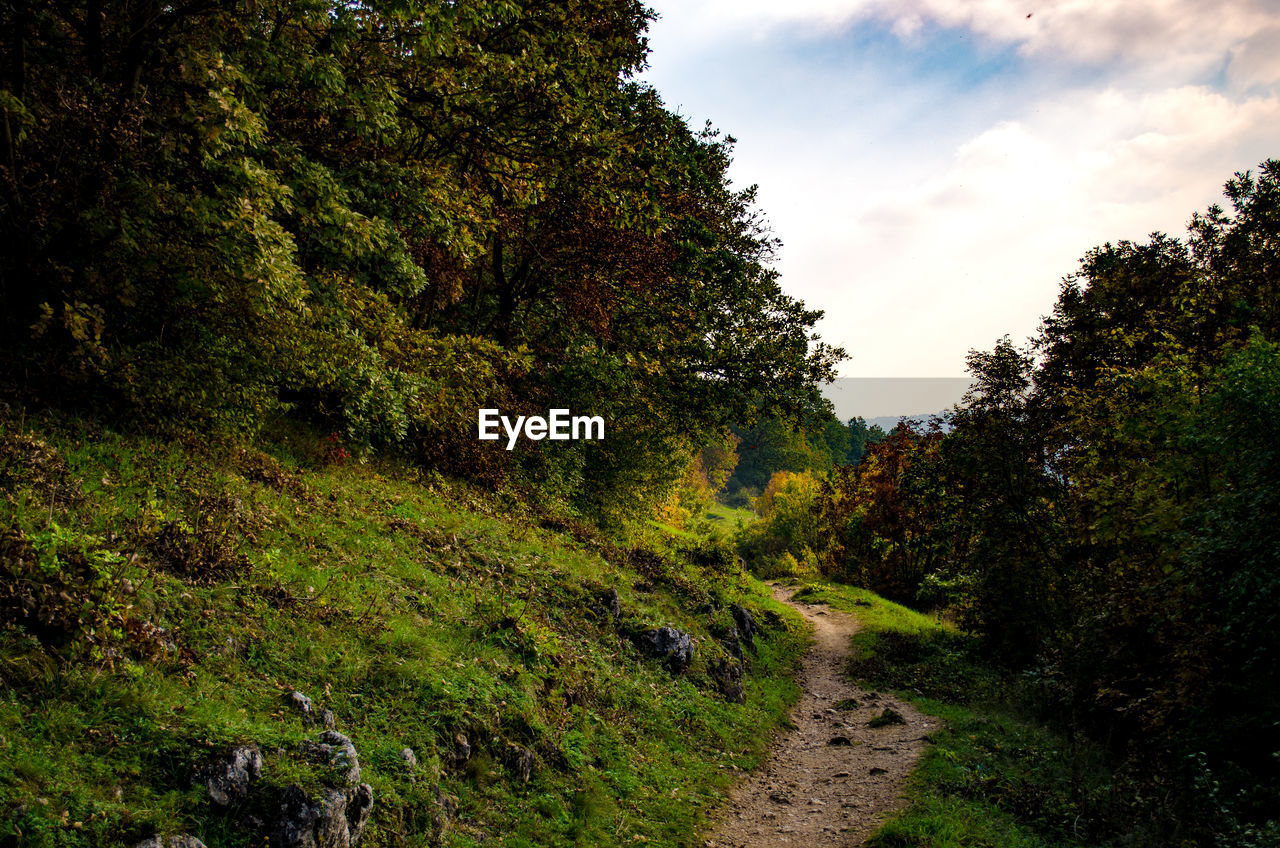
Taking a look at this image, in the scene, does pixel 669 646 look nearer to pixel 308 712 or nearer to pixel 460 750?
pixel 460 750

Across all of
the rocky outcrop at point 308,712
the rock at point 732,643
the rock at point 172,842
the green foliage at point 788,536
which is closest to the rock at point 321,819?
the rock at point 172,842

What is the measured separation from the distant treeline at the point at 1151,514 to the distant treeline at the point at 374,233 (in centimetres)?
652

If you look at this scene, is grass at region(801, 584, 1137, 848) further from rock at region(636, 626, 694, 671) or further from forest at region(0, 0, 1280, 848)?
rock at region(636, 626, 694, 671)

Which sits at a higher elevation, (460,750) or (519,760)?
(460,750)

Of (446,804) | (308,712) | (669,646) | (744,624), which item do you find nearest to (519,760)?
(446,804)

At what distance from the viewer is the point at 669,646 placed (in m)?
13.3

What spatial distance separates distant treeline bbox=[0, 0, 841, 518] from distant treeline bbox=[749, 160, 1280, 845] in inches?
257

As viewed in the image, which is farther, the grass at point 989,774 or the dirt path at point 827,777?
the dirt path at point 827,777

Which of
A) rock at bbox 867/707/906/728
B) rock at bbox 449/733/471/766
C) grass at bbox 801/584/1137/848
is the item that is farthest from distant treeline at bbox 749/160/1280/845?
rock at bbox 449/733/471/766

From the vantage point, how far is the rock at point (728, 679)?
1410 centimetres

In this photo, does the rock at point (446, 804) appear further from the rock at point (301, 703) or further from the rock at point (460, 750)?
the rock at point (301, 703)

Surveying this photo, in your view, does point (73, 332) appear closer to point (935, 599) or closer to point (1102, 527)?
point (1102, 527)

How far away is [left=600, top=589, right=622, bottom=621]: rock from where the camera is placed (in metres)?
13.1

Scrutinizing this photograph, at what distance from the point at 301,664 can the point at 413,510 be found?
6.58m
